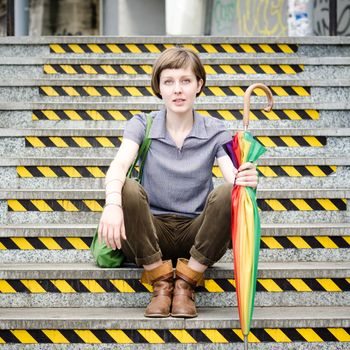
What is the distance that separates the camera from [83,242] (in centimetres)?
458

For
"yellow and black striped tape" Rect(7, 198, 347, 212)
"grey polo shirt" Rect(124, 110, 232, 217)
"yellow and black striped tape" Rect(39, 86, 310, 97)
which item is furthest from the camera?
"yellow and black striped tape" Rect(39, 86, 310, 97)

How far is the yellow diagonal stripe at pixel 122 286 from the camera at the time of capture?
4211mm

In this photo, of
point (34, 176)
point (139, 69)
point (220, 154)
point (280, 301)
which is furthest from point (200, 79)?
point (139, 69)

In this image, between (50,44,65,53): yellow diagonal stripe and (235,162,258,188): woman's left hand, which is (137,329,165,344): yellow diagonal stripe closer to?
(235,162,258,188): woman's left hand

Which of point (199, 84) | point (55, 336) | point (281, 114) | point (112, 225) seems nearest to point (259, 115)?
point (281, 114)

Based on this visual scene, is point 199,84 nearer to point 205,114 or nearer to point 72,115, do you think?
point 205,114

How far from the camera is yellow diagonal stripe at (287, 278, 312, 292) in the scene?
4262 mm

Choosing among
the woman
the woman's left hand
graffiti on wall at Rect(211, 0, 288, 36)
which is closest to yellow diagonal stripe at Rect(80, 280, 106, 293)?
the woman

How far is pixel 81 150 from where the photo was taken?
542cm

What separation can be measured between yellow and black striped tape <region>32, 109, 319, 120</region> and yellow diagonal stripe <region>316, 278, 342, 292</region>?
163 cm

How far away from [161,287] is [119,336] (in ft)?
0.95

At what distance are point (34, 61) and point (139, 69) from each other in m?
0.75

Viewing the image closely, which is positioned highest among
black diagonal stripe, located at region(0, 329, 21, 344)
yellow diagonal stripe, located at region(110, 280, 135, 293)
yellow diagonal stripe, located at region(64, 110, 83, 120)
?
yellow diagonal stripe, located at region(64, 110, 83, 120)

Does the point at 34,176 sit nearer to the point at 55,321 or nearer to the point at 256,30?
the point at 55,321
